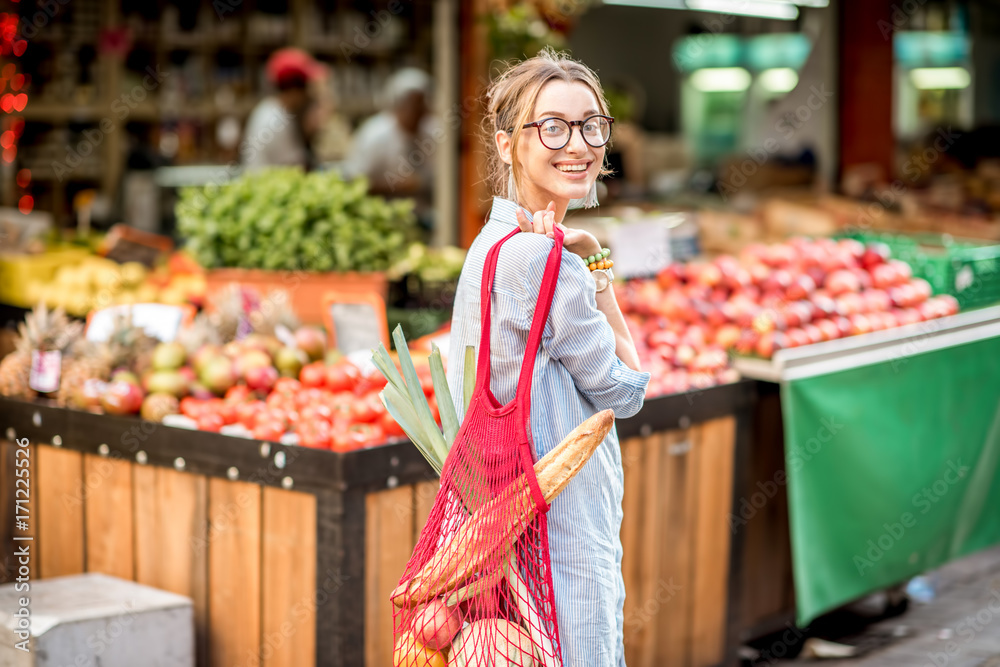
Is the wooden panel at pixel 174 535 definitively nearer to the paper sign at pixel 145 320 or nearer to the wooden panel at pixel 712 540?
the paper sign at pixel 145 320

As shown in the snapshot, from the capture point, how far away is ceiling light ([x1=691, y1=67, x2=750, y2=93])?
16.1 metres

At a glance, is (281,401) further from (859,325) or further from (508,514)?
(859,325)

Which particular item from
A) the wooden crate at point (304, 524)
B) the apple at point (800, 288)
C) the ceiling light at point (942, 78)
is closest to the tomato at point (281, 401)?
the wooden crate at point (304, 524)

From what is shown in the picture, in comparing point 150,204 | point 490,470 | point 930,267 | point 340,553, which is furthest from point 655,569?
point 150,204

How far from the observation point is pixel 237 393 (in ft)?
12.3

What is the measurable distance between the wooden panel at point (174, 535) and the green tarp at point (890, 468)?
210 centimetres

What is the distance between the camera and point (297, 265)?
4.85m

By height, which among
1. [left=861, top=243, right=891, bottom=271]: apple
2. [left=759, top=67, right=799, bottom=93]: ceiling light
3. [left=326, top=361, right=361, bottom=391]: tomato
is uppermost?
[left=759, top=67, right=799, bottom=93]: ceiling light

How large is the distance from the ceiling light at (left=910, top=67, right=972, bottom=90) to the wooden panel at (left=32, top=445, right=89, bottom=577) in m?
12.6

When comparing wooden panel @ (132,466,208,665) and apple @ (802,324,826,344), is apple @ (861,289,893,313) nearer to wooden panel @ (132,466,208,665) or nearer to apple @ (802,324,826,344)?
apple @ (802,324,826,344)

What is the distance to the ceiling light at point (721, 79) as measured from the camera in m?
16.1

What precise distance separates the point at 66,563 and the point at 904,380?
326cm

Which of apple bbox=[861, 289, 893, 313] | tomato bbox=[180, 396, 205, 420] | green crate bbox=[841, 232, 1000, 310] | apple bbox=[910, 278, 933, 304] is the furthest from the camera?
green crate bbox=[841, 232, 1000, 310]

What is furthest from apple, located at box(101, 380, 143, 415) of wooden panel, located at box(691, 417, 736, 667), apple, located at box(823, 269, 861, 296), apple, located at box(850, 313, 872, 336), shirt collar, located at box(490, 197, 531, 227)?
apple, located at box(823, 269, 861, 296)
